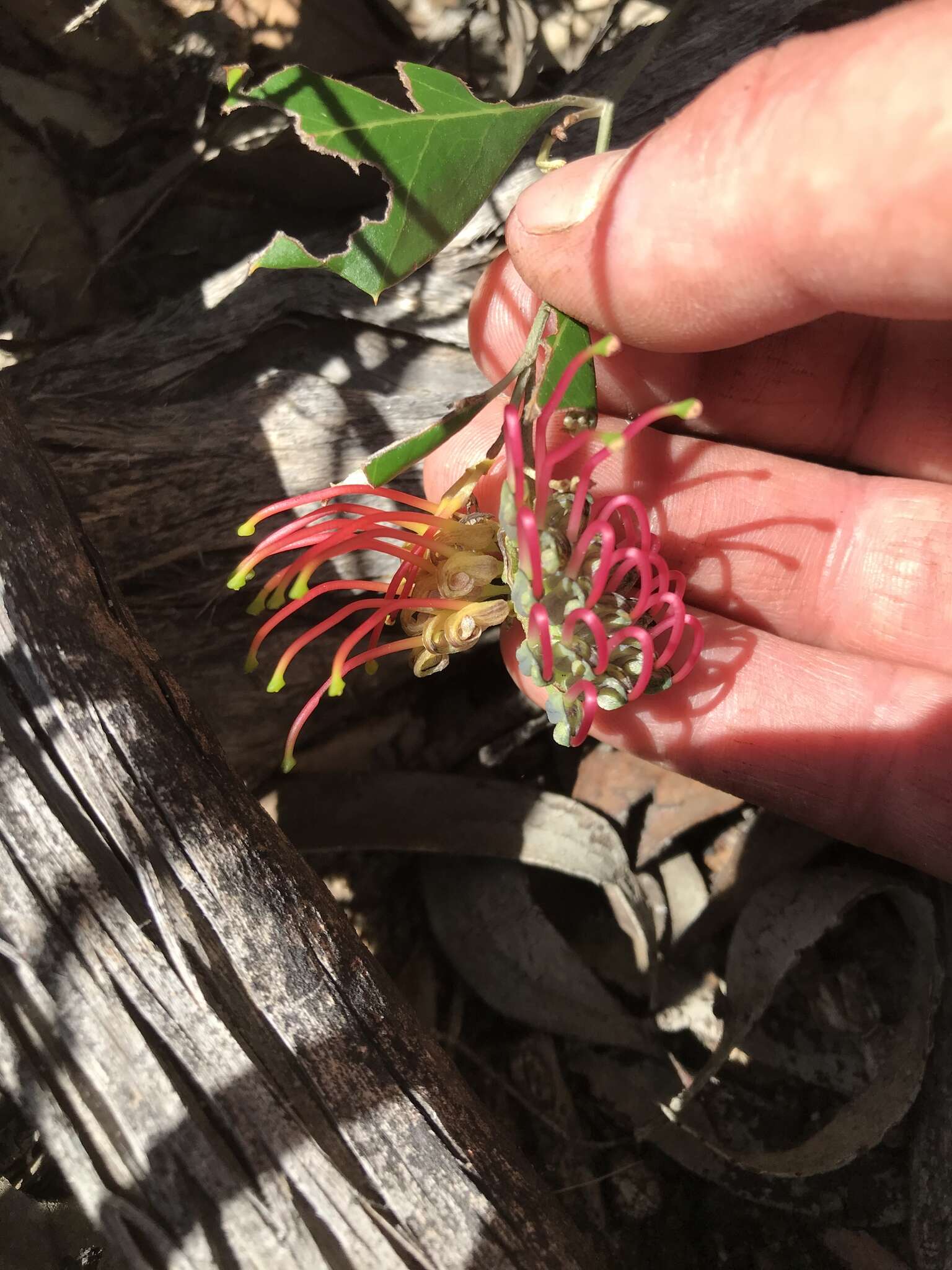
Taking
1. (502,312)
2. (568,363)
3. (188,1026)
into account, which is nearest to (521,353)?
(502,312)

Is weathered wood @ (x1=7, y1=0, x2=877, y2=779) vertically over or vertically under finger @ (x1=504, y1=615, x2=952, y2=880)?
over

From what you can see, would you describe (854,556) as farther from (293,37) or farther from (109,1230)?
(109,1230)

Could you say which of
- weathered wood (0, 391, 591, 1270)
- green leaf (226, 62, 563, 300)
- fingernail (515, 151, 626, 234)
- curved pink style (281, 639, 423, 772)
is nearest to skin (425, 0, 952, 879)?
fingernail (515, 151, 626, 234)

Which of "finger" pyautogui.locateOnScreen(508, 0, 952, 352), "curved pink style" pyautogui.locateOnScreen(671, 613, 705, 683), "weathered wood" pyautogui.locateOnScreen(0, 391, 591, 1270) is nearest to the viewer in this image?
"finger" pyautogui.locateOnScreen(508, 0, 952, 352)

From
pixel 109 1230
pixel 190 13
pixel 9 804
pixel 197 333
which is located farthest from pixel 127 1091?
pixel 190 13

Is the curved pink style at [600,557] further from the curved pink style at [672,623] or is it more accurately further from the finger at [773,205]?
the finger at [773,205]

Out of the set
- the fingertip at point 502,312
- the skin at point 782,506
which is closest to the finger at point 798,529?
the skin at point 782,506

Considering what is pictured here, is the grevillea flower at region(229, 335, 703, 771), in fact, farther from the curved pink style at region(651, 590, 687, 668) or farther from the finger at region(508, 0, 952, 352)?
the finger at region(508, 0, 952, 352)

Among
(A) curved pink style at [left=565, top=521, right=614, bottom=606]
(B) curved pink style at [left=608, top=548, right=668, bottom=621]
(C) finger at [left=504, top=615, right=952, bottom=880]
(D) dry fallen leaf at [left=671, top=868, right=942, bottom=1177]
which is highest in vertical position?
(A) curved pink style at [left=565, top=521, right=614, bottom=606]
